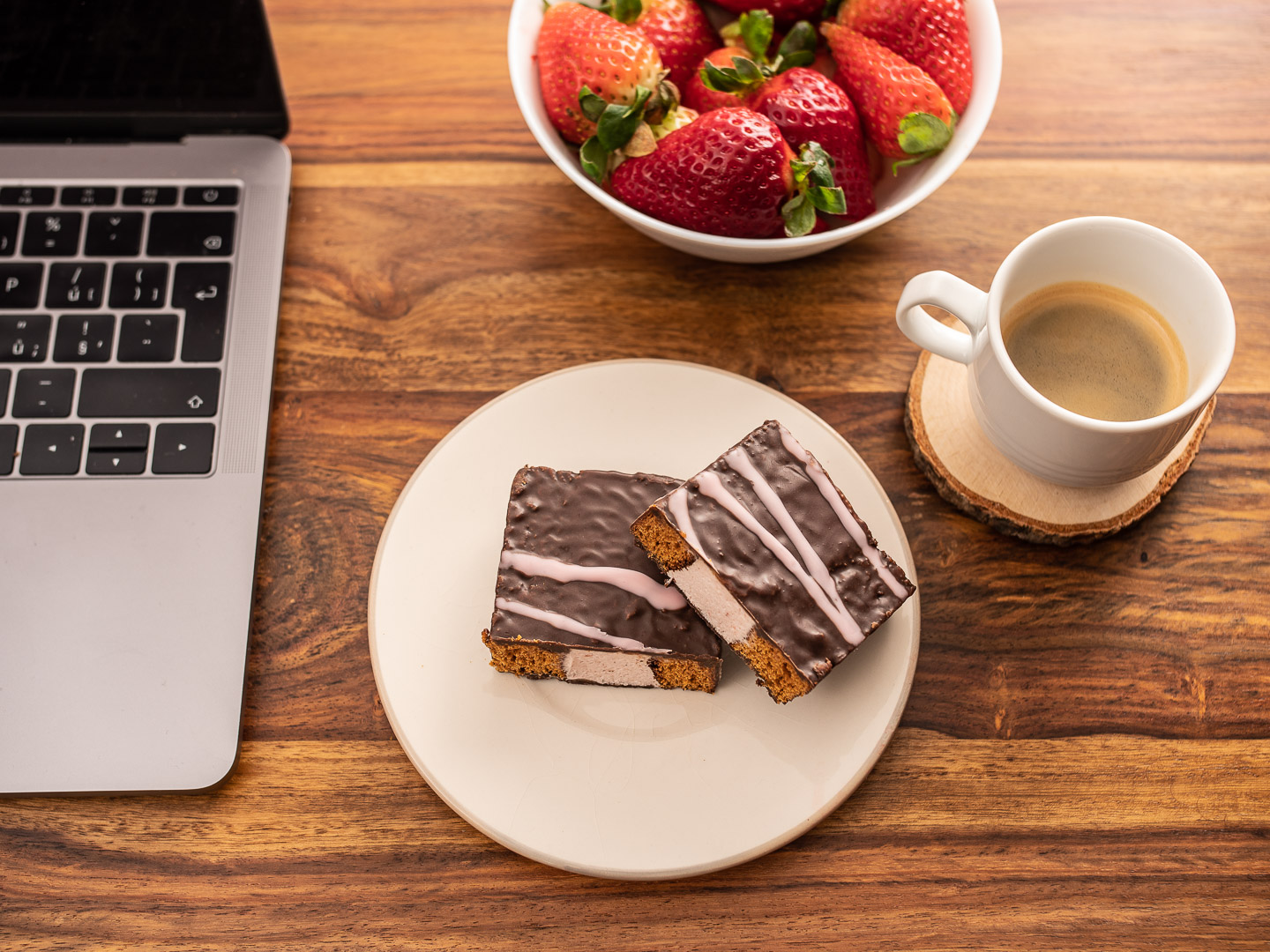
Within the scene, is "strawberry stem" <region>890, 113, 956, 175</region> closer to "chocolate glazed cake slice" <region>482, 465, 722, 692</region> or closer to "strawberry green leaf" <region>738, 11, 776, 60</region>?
"strawberry green leaf" <region>738, 11, 776, 60</region>

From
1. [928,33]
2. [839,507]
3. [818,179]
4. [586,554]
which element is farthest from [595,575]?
[928,33]

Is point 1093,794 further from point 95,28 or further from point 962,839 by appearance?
point 95,28

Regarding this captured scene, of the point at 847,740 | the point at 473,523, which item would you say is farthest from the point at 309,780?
the point at 847,740

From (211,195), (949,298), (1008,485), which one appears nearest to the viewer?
(949,298)

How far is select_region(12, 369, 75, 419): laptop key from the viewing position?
3.33 feet

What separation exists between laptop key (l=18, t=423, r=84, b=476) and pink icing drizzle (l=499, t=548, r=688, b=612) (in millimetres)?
485

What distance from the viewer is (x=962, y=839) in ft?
3.07

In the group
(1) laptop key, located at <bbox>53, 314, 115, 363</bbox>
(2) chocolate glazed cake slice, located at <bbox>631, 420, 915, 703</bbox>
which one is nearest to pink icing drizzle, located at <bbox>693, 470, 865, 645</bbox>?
(2) chocolate glazed cake slice, located at <bbox>631, 420, 915, 703</bbox>

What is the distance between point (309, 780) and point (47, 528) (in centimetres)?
38

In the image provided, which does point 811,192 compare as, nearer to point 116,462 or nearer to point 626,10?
point 626,10

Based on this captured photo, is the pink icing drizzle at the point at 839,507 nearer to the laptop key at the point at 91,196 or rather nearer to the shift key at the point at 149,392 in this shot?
the shift key at the point at 149,392

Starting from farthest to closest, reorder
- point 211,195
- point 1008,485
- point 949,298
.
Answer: point 211,195 → point 1008,485 → point 949,298

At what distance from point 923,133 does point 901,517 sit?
1.35 feet

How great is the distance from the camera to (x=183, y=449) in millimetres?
1011
